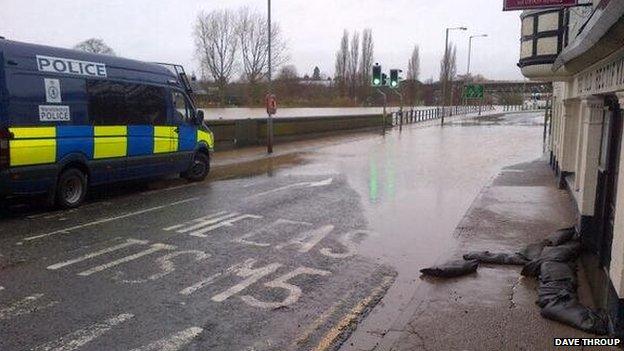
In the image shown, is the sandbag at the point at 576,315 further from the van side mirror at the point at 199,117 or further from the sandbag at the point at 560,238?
the van side mirror at the point at 199,117

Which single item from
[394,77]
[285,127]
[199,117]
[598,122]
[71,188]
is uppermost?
[394,77]

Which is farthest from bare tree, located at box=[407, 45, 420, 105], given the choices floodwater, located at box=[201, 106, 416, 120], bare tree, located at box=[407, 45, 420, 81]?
floodwater, located at box=[201, 106, 416, 120]

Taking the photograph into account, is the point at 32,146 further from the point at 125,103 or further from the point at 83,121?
the point at 125,103

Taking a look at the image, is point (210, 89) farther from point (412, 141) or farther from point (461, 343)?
point (461, 343)

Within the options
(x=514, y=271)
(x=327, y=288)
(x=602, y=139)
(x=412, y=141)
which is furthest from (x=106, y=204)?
(x=412, y=141)

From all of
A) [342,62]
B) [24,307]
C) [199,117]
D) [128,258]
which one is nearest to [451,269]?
[128,258]

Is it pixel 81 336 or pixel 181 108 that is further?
pixel 181 108

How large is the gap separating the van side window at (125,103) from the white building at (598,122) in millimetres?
7759

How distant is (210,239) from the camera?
796 cm

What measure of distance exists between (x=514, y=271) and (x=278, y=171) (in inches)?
388

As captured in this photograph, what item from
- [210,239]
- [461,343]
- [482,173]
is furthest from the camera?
[482,173]

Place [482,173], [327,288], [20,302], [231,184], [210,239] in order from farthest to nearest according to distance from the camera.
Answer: [482,173] < [231,184] < [210,239] < [327,288] < [20,302]

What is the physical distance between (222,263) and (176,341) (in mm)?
2211

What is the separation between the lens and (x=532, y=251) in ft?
23.5
